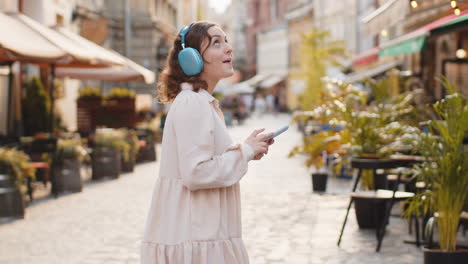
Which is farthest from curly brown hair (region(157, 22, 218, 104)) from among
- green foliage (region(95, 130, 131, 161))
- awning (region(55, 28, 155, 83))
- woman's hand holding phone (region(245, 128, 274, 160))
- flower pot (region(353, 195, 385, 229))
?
green foliage (region(95, 130, 131, 161))

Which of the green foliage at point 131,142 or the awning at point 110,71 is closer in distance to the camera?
the awning at point 110,71

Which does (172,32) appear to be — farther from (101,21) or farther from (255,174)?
(255,174)

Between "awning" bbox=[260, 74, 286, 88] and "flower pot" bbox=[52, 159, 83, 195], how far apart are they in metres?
57.4

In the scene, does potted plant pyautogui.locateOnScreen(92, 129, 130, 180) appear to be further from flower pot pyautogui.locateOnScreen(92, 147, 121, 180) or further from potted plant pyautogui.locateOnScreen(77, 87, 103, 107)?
potted plant pyautogui.locateOnScreen(77, 87, 103, 107)

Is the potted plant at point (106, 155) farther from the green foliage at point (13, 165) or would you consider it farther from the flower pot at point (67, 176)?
the green foliage at point (13, 165)

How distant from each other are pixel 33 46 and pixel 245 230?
3.71 metres

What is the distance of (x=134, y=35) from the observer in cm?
3644

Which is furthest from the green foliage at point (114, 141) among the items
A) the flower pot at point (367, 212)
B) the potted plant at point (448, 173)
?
the potted plant at point (448, 173)

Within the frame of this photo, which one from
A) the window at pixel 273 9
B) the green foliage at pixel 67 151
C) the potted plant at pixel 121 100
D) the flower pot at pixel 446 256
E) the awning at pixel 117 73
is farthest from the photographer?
the window at pixel 273 9

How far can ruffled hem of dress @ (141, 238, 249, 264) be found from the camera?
10.3ft

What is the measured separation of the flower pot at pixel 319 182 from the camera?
12.4 metres

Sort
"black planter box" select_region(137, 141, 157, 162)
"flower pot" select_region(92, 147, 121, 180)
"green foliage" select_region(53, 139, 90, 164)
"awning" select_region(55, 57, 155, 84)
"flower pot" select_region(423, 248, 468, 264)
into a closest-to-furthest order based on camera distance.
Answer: "flower pot" select_region(423, 248, 468, 264) < "green foliage" select_region(53, 139, 90, 164) < "flower pot" select_region(92, 147, 121, 180) < "awning" select_region(55, 57, 155, 84) < "black planter box" select_region(137, 141, 157, 162)

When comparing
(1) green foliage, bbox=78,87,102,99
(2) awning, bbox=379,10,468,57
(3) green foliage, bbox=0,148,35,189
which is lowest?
(3) green foliage, bbox=0,148,35,189

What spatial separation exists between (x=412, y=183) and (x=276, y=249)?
1.92 metres
